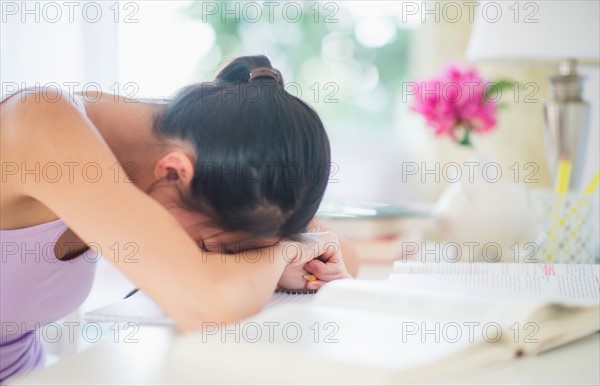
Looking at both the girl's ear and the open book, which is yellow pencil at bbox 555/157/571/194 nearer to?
the open book

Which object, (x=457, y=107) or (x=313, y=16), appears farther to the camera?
(x=313, y=16)

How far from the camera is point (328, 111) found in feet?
14.5

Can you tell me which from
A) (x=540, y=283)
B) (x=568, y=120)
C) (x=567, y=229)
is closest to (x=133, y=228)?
(x=540, y=283)

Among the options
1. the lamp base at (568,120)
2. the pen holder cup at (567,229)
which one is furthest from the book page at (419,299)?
the lamp base at (568,120)

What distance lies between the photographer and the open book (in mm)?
593

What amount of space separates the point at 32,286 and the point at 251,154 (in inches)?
15.7

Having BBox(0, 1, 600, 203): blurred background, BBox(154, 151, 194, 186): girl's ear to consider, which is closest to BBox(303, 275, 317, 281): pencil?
BBox(154, 151, 194, 186): girl's ear

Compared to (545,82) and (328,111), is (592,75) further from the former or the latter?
(328,111)

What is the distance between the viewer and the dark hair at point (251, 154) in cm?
85

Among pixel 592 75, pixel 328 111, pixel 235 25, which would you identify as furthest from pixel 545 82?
pixel 235 25

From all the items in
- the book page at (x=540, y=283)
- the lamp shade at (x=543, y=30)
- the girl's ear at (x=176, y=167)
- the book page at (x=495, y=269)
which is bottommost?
the book page at (x=495, y=269)

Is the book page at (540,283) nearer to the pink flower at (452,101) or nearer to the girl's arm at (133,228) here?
the girl's arm at (133,228)

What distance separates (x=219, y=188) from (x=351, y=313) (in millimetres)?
208

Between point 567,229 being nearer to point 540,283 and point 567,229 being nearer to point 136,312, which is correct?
point 540,283
